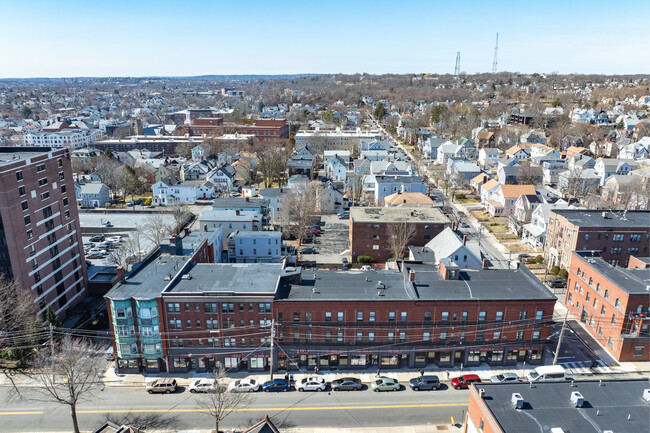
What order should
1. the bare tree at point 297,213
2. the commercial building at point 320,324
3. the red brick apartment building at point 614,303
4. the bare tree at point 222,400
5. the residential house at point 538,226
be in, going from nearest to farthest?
the bare tree at point 222,400 < the commercial building at point 320,324 < the red brick apartment building at point 614,303 < the residential house at point 538,226 < the bare tree at point 297,213

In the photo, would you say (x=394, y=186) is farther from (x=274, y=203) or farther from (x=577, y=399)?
(x=577, y=399)

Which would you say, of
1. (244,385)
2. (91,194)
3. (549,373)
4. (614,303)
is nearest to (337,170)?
(91,194)

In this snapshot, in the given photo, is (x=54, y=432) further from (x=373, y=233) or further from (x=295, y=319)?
(x=373, y=233)

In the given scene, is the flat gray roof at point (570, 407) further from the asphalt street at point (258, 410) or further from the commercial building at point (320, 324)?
the commercial building at point (320, 324)

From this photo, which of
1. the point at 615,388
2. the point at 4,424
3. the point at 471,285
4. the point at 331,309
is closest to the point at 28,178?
the point at 4,424

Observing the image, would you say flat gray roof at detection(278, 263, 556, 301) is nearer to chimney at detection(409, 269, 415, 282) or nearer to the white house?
chimney at detection(409, 269, 415, 282)

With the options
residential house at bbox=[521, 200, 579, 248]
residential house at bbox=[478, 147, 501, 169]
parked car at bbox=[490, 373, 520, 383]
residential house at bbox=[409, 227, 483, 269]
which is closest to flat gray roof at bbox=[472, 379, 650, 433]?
parked car at bbox=[490, 373, 520, 383]

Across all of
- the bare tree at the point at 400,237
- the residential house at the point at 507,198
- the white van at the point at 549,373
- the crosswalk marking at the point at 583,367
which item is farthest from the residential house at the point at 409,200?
the white van at the point at 549,373
